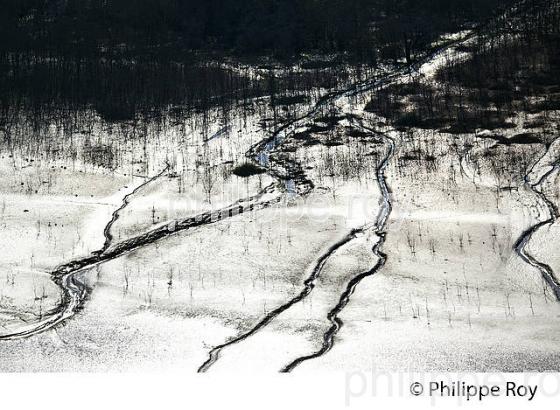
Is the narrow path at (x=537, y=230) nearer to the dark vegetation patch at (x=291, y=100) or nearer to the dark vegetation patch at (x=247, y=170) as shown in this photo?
the dark vegetation patch at (x=247, y=170)

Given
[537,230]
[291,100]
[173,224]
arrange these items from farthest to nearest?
1. [291,100]
2. [173,224]
3. [537,230]

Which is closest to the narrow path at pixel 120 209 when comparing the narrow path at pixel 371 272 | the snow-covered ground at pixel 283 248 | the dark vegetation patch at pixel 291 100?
the snow-covered ground at pixel 283 248

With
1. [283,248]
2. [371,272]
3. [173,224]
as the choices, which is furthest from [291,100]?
[371,272]

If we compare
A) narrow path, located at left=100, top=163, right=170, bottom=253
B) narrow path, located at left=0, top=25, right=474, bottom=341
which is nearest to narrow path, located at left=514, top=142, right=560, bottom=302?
narrow path, located at left=0, top=25, right=474, bottom=341

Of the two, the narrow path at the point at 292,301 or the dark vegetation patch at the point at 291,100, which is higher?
the dark vegetation patch at the point at 291,100

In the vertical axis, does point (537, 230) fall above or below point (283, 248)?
above

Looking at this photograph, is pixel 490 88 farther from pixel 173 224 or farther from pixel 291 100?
pixel 173 224
